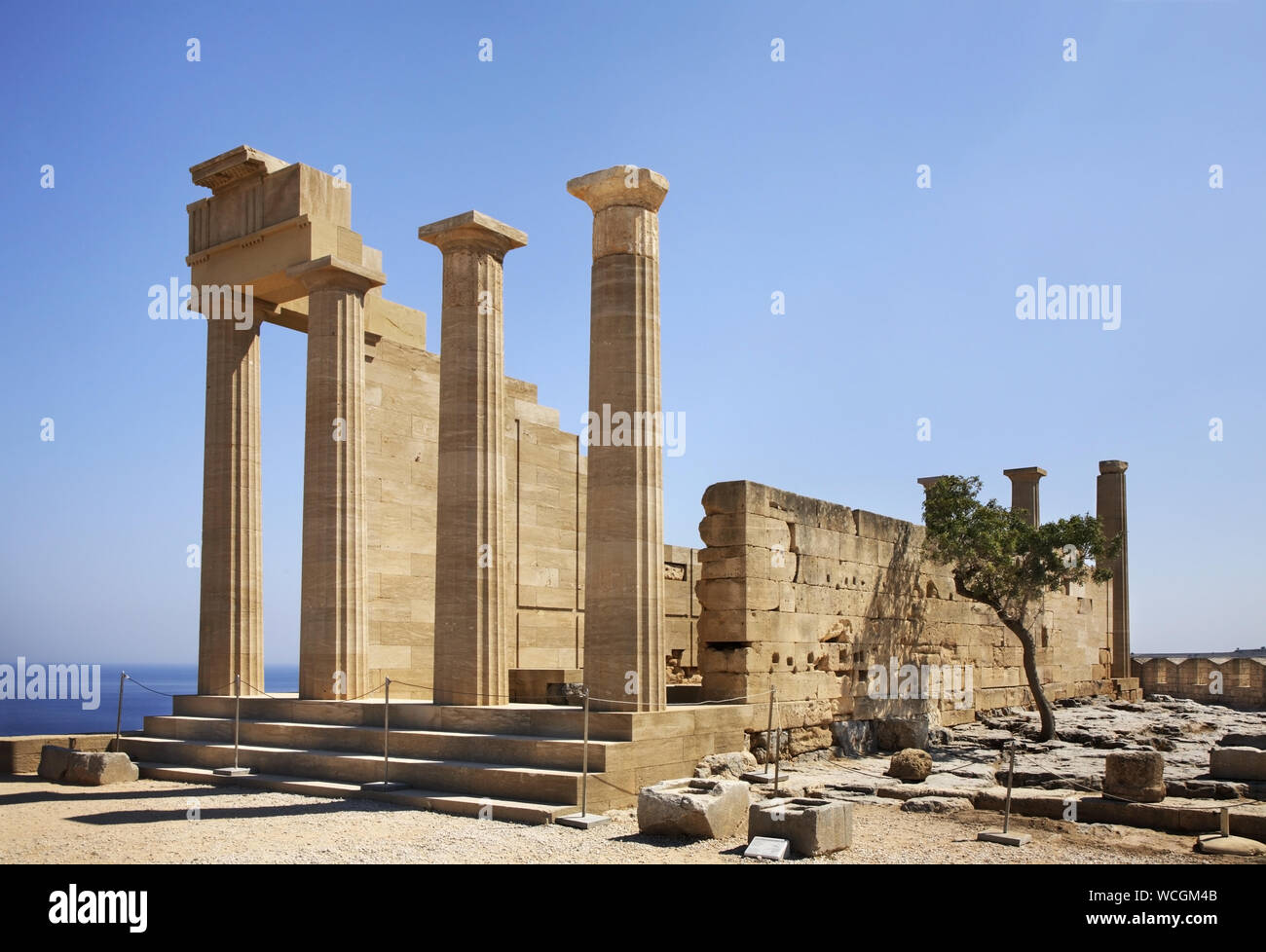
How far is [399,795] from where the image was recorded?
12352 mm

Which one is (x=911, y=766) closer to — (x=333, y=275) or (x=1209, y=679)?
(x=333, y=275)

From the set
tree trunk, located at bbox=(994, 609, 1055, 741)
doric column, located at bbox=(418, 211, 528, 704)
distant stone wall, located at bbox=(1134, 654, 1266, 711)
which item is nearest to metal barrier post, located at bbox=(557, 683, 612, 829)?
doric column, located at bbox=(418, 211, 528, 704)

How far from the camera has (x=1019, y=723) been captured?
71.1ft

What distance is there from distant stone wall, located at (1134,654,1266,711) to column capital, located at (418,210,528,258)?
Result: 27.3 meters

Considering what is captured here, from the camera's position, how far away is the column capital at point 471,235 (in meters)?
15.2

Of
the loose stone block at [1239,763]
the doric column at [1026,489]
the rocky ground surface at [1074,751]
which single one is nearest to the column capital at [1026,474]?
the doric column at [1026,489]

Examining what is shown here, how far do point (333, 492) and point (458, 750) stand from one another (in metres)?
5.25

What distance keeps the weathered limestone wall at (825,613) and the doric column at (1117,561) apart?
946 centimetres

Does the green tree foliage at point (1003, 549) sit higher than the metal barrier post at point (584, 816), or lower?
higher

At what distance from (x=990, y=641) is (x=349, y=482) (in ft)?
48.8

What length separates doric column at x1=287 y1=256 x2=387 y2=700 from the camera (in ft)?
54.5

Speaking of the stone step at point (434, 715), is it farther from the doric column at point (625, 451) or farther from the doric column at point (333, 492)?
the doric column at point (333, 492)

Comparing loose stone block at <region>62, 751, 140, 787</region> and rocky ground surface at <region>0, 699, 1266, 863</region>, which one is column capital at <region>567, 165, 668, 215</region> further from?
loose stone block at <region>62, 751, 140, 787</region>
